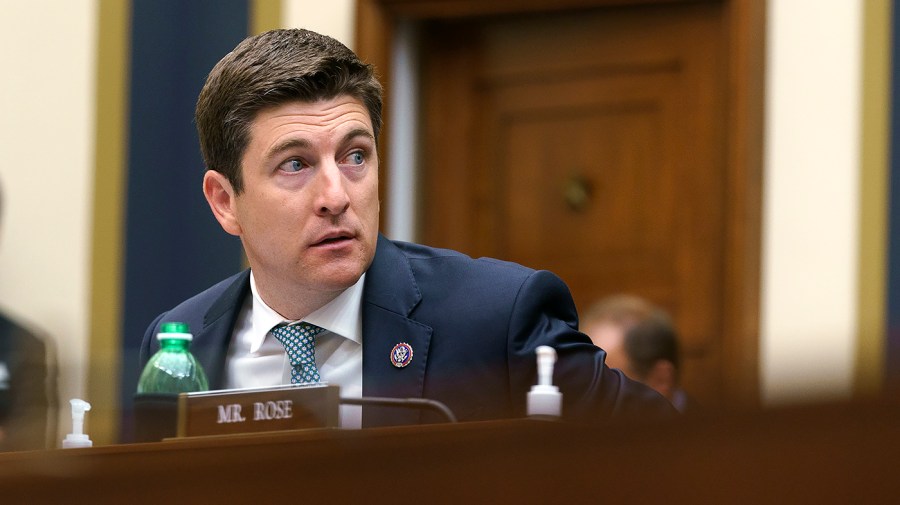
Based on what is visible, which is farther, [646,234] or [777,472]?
[646,234]

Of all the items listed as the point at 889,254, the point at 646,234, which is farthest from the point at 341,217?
the point at 646,234

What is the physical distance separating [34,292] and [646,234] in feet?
7.22

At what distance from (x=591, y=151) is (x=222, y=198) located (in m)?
2.47

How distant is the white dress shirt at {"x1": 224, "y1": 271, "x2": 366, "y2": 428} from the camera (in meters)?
2.30

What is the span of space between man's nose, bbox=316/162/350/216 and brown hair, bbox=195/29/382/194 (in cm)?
12

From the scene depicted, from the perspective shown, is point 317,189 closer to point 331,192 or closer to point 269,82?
point 331,192

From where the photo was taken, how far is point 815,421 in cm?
52

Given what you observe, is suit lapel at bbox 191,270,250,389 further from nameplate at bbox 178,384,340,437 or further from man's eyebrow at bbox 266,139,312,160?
nameplate at bbox 178,384,340,437

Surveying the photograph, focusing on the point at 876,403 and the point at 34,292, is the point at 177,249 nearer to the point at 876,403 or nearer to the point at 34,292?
the point at 34,292

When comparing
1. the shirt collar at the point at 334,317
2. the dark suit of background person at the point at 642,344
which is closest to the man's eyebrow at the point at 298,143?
the shirt collar at the point at 334,317

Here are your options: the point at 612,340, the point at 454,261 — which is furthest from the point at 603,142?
the point at 454,261

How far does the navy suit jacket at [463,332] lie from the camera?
211 centimetres

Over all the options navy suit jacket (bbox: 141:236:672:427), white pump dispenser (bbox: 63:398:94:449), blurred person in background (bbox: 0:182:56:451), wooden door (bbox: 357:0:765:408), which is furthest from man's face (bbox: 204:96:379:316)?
wooden door (bbox: 357:0:765:408)

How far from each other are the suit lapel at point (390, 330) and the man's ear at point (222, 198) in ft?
0.87
